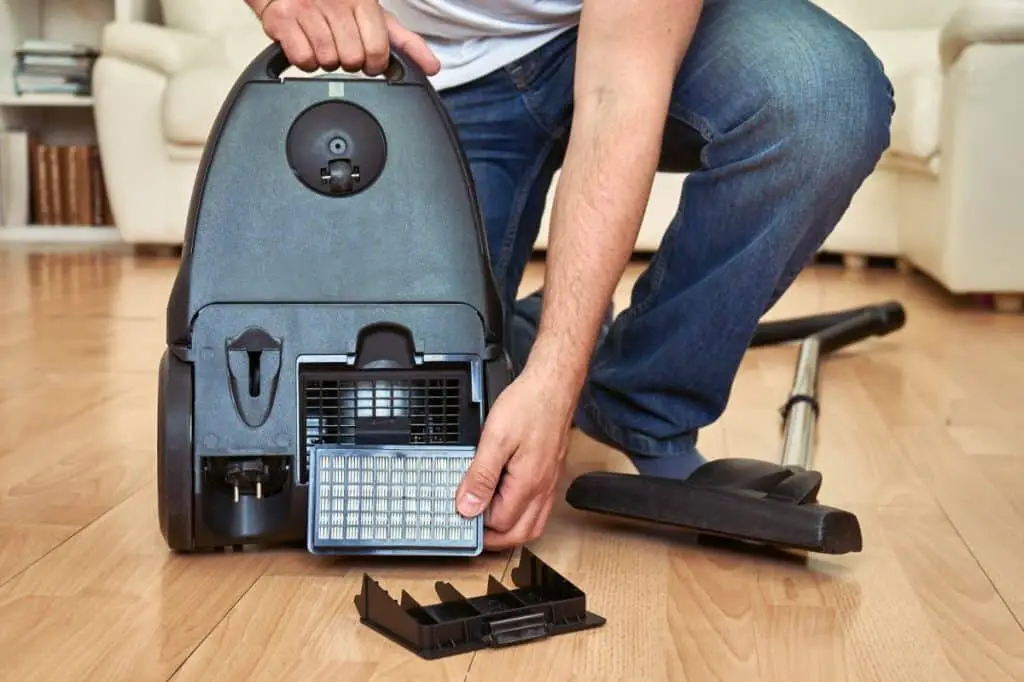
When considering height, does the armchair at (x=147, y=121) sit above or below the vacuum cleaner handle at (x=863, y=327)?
above

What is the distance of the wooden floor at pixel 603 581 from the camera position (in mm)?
917

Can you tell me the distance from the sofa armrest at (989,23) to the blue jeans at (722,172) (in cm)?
138

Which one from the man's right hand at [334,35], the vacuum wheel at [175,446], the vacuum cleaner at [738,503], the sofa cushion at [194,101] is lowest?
the vacuum cleaner at [738,503]

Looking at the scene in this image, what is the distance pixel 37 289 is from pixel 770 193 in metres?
2.17

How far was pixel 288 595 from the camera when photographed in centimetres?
105

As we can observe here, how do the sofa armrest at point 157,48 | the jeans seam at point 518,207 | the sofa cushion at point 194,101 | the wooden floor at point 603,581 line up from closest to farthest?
the wooden floor at point 603,581, the jeans seam at point 518,207, the sofa cushion at point 194,101, the sofa armrest at point 157,48

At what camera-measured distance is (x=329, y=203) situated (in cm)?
111

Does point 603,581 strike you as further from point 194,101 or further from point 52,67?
point 52,67

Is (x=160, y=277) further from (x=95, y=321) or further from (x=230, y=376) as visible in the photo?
(x=230, y=376)

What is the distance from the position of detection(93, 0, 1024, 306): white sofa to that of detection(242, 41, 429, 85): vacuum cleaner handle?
5.87ft

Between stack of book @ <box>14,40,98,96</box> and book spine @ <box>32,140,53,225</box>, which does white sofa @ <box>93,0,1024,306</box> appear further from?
book spine @ <box>32,140,53,225</box>

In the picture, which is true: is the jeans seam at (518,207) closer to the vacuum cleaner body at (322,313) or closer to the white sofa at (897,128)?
the vacuum cleaner body at (322,313)

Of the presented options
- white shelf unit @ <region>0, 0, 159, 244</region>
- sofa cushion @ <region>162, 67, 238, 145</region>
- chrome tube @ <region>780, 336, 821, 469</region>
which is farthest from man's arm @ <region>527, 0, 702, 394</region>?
white shelf unit @ <region>0, 0, 159, 244</region>

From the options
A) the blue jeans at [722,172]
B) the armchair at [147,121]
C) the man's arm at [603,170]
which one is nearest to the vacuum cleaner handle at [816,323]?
the blue jeans at [722,172]
